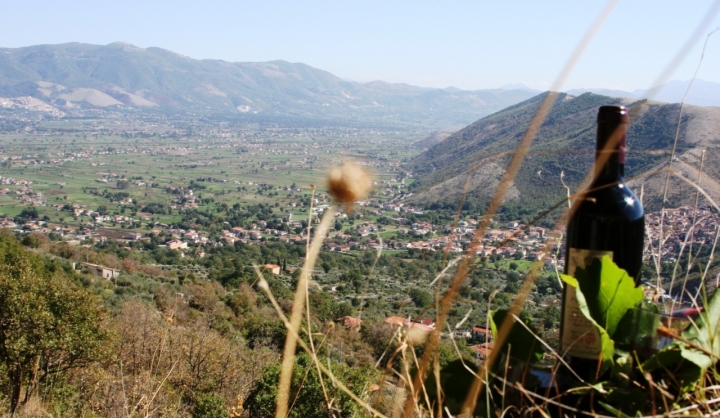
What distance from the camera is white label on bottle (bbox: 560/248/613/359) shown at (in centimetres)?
77

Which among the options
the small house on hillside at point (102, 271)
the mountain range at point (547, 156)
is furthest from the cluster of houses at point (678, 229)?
the small house on hillside at point (102, 271)

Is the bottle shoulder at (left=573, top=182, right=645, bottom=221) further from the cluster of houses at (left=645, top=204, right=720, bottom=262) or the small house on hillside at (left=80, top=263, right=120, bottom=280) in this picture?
the small house on hillside at (left=80, top=263, right=120, bottom=280)

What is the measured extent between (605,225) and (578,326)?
151 millimetres

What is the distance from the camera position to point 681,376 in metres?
0.69

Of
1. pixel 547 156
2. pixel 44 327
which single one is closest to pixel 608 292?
pixel 44 327

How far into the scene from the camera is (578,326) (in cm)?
79

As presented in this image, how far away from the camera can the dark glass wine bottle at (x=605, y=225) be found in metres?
0.81

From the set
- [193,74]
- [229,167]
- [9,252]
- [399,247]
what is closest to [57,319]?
[9,252]

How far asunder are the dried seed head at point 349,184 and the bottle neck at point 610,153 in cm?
35

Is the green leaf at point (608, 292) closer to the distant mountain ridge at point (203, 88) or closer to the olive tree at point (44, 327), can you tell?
the olive tree at point (44, 327)

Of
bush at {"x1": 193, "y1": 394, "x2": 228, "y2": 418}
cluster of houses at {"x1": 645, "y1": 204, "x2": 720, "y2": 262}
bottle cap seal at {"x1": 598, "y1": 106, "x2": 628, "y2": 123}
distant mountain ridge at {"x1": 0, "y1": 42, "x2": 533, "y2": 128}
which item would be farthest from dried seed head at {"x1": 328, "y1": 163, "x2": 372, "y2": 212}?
distant mountain ridge at {"x1": 0, "y1": 42, "x2": 533, "y2": 128}

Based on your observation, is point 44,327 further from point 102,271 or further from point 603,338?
point 102,271

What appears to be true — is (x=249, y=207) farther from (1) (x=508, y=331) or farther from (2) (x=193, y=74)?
(2) (x=193, y=74)

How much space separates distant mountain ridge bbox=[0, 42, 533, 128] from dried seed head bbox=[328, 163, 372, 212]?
102m
